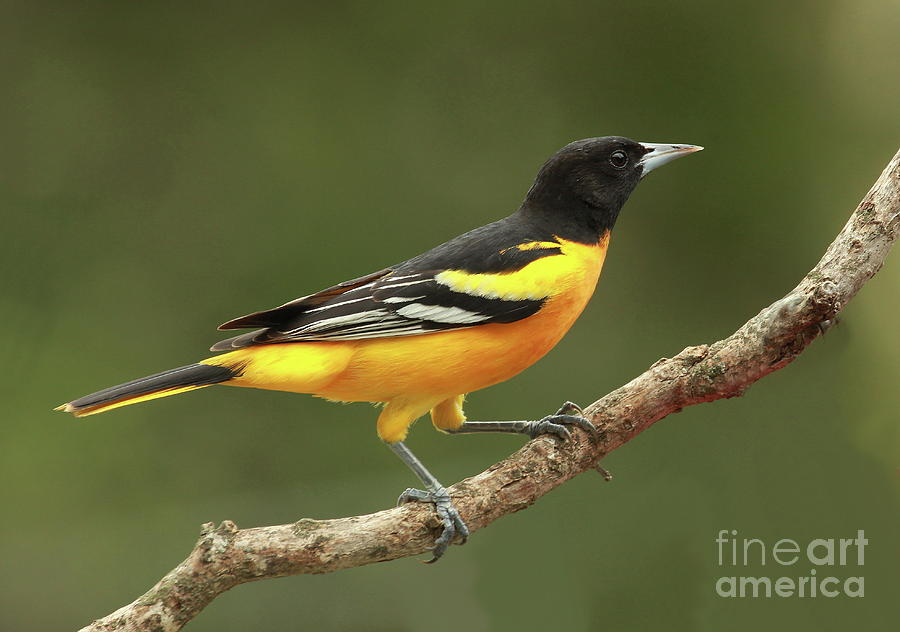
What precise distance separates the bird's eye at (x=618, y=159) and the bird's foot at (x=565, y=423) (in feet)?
3.45

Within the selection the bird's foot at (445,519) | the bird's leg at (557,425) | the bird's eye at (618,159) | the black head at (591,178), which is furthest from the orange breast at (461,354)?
the bird's eye at (618,159)

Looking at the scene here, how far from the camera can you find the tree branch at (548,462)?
122 inches

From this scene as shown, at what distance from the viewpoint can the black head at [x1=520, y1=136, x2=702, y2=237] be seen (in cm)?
409

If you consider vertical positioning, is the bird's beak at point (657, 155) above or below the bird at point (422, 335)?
above

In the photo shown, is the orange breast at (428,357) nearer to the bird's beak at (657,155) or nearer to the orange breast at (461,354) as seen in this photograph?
the orange breast at (461,354)

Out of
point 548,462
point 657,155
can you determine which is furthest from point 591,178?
point 548,462

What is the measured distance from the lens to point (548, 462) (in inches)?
141

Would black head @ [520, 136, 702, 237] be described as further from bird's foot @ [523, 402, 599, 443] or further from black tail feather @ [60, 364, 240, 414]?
black tail feather @ [60, 364, 240, 414]

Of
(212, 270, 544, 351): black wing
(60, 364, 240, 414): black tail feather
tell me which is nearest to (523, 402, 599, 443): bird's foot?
(212, 270, 544, 351): black wing

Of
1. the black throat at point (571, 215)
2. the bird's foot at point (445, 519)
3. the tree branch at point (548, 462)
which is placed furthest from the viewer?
the black throat at point (571, 215)

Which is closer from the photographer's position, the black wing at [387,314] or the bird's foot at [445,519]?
the bird's foot at [445,519]

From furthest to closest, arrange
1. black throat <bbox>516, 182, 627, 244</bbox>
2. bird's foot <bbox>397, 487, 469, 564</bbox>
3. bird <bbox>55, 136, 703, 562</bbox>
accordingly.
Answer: black throat <bbox>516, 182, 627, 244</bbox> → bird <bbox>55, 136, 703, 562</bbox> → bird's foot <bbox>397, 487, 469, 564</bbox>

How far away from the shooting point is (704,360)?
11.7 feet

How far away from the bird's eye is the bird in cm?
42
